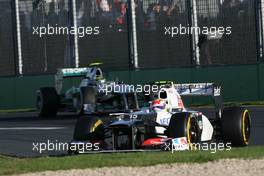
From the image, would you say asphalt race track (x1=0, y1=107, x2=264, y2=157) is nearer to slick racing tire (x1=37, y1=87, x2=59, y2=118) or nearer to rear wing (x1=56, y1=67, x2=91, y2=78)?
slick racing tire (x1=37, y1=87, x2=59, y2=118)

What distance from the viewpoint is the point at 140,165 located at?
414 inches

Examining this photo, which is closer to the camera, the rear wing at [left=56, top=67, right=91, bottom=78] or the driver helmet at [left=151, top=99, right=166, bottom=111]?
the driver helmet at [left=151, top=99, right=166, bottom=111]

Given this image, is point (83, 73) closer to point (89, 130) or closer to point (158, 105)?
point (158, 105)

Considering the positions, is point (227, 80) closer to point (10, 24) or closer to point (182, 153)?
point (10, 24)

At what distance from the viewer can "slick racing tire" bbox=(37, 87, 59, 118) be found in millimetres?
22891

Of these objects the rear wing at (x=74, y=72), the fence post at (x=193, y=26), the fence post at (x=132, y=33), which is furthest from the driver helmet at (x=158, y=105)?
the fence post at (x=132, y=33)

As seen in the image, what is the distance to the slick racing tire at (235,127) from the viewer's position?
1309cm

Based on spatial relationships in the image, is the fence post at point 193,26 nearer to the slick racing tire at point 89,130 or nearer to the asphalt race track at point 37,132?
the asphalt race track at point 37,132

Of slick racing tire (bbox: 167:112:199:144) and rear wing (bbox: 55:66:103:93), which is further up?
rear wing (bbox: 55:66:103:93)

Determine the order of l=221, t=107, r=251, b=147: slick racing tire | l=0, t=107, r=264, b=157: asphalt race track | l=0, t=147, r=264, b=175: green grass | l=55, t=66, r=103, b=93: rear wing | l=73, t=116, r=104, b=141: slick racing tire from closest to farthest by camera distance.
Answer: l=0, t=147, r=264, b=175: green grass < l=73, t=116, r=104, b=141: slick racing tire < l=221, t=107, r=251, b=147: slick racing tire < l=0, t=107, r=264, b=157: asphalt race track < l=55, t=66, r=103, b=93: rear wing

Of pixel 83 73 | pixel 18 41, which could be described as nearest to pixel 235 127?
pixel 83 73

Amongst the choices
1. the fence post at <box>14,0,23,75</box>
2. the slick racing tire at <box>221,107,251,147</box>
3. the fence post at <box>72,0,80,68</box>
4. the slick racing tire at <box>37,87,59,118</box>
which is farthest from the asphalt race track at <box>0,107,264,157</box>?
the fence post at <box>14,0,23,75</box>

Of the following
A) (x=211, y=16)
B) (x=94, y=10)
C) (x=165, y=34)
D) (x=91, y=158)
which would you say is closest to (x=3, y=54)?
(x=94, y=10)

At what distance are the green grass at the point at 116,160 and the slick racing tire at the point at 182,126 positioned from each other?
59 centimetres
